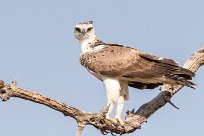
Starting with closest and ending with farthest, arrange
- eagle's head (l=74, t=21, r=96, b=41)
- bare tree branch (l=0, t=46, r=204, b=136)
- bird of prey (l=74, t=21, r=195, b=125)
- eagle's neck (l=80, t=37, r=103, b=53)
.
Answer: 1. bare tree branch (l=0, t=46, r=204, b=136)
2. bird of prey (l=74, t=21, r=195, b=125)
3. eagle's neck (l=80, t=37, r=103, b=53)
4. eagle's head (l=74, t=21, r=96, b=41)

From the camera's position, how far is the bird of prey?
35.5ft

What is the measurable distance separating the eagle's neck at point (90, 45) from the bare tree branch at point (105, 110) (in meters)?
1.59

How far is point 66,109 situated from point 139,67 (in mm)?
2275

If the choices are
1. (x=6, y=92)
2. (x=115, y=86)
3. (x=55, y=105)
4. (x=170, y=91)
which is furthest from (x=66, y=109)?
(x=170, y=91)

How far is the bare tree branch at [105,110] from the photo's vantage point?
9062mm

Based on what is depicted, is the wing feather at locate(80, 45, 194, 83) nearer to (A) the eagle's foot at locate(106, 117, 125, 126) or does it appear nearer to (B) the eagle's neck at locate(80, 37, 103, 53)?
(B) the eagle's neck at locate(80, 37, 103, 53)

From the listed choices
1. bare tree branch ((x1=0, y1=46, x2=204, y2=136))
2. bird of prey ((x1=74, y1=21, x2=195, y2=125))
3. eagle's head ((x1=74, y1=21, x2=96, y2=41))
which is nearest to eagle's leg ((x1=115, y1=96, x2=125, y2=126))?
bird of prey ((x1=74, y1=21, x2=195, y2=125))

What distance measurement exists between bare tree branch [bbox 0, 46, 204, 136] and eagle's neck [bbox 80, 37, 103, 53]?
159 cm

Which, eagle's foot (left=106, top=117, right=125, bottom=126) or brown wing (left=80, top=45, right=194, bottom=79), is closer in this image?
eagle's foot (left=106, top=117, right=125, bottom=126)

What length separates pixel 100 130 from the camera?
10297 mm

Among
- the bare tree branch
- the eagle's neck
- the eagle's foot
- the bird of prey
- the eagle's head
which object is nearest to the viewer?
the bare tree branch

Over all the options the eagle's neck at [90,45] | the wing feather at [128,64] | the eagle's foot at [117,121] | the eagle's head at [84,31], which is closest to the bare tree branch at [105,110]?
the eagle's foot at [117,121]

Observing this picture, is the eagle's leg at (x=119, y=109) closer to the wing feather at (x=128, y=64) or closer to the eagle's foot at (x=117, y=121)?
the eagle's foot at (x=117, y=121)

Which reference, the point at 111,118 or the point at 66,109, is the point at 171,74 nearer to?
the point at 111,118
